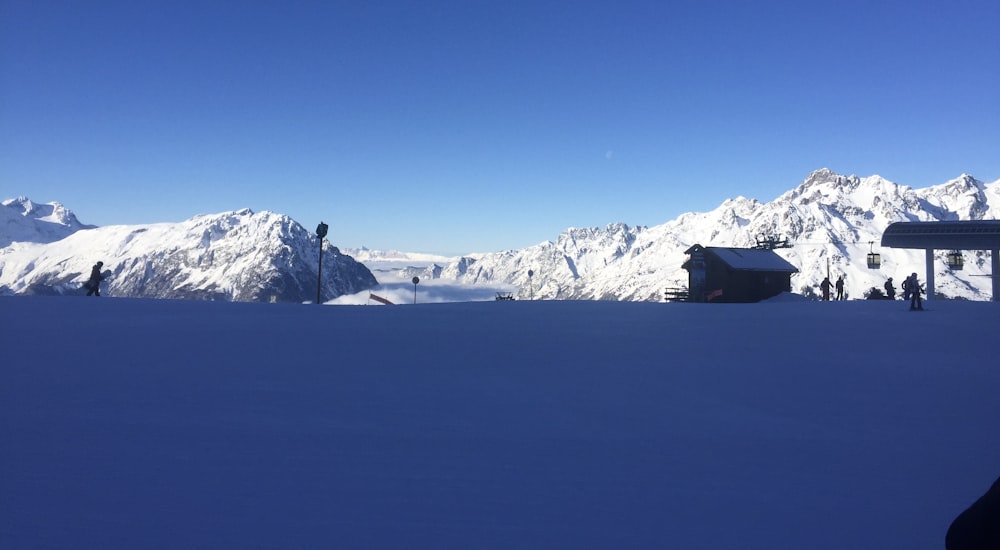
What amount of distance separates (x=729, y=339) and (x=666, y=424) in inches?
352

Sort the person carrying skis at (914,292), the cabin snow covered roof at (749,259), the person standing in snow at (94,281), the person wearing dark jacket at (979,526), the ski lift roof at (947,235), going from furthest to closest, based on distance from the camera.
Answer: the cabin snow covered roof at (749,259)
the ski lift roof at (947,235)
the person standing in snow at (94,281)
the person carrying skis at (914,292)
the person wearing dark jacket at (979,526)

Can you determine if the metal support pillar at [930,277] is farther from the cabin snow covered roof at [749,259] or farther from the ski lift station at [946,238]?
the cabin snow covered roof at [749,259]

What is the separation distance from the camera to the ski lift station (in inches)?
1332

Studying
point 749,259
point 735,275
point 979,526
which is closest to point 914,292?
point 735,275

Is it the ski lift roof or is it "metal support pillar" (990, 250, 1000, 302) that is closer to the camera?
"metal support pillar" (990, 250, 1000, 302)

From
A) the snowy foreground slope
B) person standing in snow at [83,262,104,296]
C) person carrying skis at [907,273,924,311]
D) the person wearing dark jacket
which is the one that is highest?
person standing in snow at [83,262,104,296]

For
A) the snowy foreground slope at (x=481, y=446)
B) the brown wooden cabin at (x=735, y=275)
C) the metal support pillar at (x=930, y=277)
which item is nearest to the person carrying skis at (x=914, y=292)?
the metal support pillar at (x=930, y=277)

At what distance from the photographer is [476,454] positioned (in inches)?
222

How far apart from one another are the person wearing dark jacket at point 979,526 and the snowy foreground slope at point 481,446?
2.14 m

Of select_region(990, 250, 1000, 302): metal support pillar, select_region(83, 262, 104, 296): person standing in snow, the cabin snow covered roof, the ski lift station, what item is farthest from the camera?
the cabin snow covered roof

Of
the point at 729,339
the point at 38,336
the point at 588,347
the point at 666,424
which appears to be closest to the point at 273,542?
the point at 666,424

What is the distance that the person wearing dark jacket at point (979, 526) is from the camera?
2.13 m

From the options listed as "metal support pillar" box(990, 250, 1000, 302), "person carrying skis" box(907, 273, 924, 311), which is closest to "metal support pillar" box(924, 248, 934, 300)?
"metal support pillar" box(990, 250, 1000, 302)

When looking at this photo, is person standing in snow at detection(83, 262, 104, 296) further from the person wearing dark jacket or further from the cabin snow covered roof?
the cabin snow covered roof
